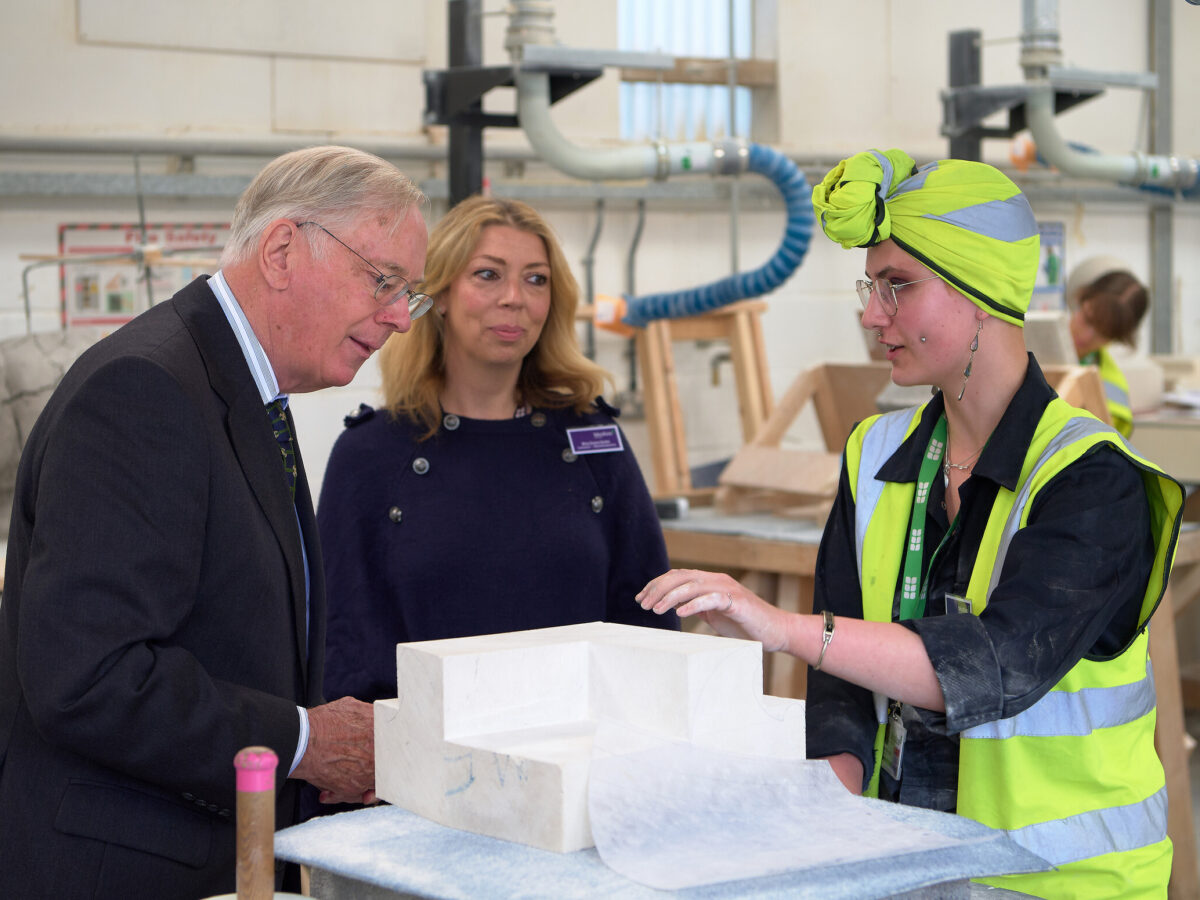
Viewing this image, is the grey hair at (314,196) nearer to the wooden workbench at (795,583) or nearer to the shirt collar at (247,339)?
the shirt collar at (247,339)

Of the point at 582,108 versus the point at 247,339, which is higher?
the point at 582,108

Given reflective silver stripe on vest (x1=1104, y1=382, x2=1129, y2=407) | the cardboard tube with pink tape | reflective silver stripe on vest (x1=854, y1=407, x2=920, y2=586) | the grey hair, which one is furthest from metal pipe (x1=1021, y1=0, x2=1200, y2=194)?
the cardboard tube with pink tape

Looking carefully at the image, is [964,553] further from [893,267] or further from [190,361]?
[190,361]

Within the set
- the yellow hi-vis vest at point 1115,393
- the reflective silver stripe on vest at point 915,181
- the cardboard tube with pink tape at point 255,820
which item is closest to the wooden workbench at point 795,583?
the yellow hi-vis vest at point 1115,393

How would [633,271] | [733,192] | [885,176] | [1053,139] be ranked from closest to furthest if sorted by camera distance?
[885,176] → [1053,139] → [633,271] → [733,192]

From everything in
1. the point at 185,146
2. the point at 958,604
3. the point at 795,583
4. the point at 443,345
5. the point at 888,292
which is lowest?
the point at 795,583

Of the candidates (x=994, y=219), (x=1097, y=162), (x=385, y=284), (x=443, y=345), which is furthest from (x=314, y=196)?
(x=1097, y=162)

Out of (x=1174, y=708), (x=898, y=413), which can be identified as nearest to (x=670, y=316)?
(x=1174, y=708)

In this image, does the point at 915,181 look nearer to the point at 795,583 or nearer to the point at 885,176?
the point at 885,176

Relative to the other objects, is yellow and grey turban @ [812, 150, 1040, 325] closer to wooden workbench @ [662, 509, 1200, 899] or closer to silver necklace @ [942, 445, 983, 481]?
silver necklace @ [942, 445, 983, 481]

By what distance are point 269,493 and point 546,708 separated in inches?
13.8

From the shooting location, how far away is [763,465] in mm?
3482

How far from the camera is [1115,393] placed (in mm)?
3961

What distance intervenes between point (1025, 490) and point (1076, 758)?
0.94 feet
